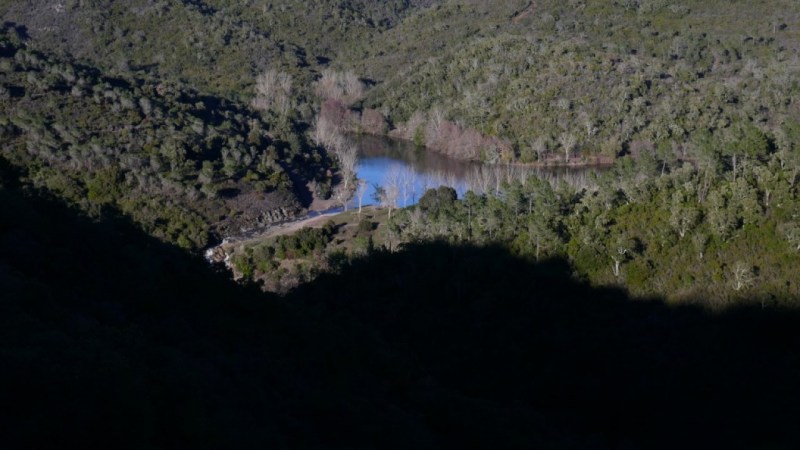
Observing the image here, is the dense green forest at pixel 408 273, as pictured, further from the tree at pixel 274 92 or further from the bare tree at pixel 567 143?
the tree at pixel 274 92

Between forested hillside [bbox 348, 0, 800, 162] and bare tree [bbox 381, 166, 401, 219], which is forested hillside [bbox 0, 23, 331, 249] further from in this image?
forested hillside [bbox 348, 0, 800, 162]

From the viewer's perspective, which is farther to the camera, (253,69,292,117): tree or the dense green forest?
(253,69,292,117): tree

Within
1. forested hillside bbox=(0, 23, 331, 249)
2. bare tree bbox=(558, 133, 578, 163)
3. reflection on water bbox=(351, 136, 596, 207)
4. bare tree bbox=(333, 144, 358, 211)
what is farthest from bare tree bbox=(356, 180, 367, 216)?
bare tree bbox=(558, 133, 578, 163)

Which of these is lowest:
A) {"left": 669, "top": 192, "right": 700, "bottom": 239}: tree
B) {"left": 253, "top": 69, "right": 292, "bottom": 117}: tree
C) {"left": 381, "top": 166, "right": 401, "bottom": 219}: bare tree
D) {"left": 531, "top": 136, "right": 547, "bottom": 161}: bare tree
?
{"left": 669, "top": 192, "right": 700, "bottom": 239}: tree

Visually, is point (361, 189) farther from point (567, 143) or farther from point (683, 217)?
point (683, 217)

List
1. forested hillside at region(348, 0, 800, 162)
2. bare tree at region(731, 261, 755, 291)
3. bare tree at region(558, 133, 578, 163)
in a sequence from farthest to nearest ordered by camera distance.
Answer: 1. forested hillside at region(348, 0, 800, 162)
2. bare tree at region(558, 133, 578, 163)
3. bare tree at region(731, 261, 755, 291)

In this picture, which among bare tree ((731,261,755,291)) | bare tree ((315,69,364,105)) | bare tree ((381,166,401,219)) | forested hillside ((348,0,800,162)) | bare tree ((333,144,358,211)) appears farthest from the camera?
bare tree ((315,69,364,105))

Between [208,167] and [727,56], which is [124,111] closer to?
[208,167]


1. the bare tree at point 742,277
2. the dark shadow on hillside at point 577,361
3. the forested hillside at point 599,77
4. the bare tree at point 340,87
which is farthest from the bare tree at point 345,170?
the bare tree at point 742,277
